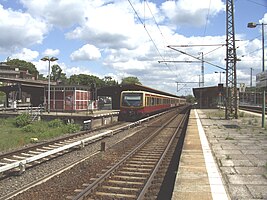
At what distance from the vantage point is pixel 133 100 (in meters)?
28.8

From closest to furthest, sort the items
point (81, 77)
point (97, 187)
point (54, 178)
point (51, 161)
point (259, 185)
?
point (259, 185), point (97, 187), point (54, 178), point (51, 161), point (81, 77)

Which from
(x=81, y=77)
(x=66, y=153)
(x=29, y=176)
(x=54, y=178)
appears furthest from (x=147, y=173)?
(x=81, y=77)

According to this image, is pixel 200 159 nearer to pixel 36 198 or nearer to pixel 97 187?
pixel 97 187

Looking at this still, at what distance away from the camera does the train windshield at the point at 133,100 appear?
2862 centimetres

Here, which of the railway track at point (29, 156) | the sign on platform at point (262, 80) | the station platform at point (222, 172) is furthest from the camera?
the sign on platform at point (262, 80)

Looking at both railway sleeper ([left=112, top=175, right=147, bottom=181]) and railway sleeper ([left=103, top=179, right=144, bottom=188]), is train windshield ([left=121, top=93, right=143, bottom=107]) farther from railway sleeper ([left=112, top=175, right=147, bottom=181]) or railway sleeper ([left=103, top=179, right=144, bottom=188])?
railway sleeper ([left=103, top=179, right=144, bottom=188])

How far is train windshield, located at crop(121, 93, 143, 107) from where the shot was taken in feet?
93.9

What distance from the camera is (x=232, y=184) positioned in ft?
21.6

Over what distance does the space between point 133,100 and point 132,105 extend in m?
0.46

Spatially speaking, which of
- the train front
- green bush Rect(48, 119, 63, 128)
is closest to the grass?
green bush Rect(48, 119, 63, 128)

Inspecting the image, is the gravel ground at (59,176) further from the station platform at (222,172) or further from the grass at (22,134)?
the grass at (22,134)

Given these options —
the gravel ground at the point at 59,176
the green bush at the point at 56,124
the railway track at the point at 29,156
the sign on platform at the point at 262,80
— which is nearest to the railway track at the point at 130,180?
the gravel ground at the point at 59,176

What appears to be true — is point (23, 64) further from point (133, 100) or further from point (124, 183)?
point (124, 183)

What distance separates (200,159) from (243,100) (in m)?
92.7
